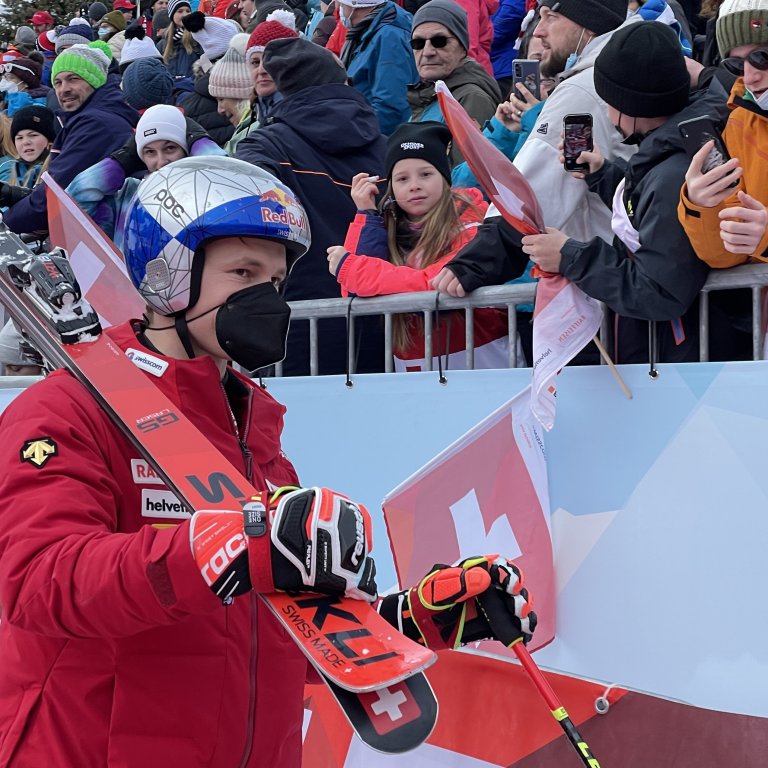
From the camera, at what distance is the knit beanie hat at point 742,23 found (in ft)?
12.3

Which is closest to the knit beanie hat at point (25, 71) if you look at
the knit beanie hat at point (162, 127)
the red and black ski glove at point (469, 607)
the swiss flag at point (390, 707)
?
the knit beanie hat at point (162, 127)

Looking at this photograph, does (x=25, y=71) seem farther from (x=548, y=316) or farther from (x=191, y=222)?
(x=191, y=222)

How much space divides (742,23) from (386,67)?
143 inches

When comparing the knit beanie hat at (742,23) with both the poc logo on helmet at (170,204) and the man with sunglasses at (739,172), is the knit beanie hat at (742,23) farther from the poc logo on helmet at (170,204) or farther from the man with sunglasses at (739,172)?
the poc logo on helmet at (170,204)

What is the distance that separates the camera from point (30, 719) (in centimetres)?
244

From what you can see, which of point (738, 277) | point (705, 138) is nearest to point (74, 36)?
point (705, 138)

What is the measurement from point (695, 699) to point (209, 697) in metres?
1.77

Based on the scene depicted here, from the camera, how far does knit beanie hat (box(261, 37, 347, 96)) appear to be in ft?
19.4

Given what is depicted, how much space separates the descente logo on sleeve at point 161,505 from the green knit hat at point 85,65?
5.43m

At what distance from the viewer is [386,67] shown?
7.16 m

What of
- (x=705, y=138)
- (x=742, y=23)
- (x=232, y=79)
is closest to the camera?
(x=705, y=138)

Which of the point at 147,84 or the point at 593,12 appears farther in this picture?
the point at 147,84

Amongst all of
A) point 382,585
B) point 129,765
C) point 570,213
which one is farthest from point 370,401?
point 129,765

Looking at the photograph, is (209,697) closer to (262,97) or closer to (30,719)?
(30,719)
